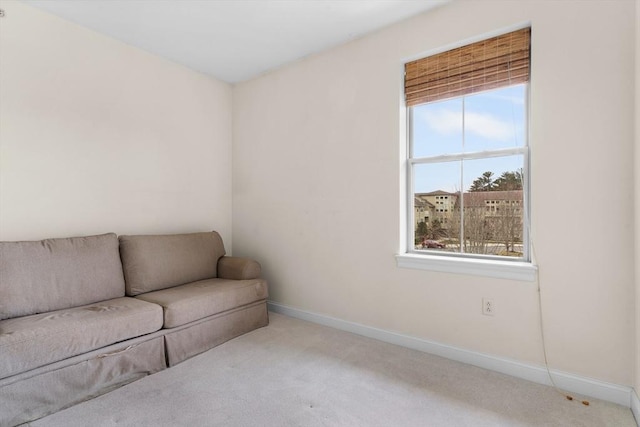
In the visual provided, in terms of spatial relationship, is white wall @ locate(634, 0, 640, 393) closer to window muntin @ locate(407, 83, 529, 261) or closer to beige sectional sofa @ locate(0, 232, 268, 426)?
window muntin @ locate(407, 83, 529, 261)

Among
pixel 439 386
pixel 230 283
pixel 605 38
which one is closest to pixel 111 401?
pixel 230 283

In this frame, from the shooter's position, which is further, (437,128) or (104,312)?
(437,128)

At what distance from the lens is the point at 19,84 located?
2.37m

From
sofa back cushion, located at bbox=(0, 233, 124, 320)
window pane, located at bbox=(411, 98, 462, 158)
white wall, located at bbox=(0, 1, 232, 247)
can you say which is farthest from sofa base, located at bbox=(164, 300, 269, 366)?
window pane, located at bbox=(411, 98, 462, 158)

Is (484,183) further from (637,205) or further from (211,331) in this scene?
(211,331)

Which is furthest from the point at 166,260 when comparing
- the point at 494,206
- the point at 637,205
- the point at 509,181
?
the point at 637,205

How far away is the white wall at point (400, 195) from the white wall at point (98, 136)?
54 centimetres

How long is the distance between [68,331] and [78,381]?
31 cm

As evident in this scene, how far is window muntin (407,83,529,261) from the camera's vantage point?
224 centimetres

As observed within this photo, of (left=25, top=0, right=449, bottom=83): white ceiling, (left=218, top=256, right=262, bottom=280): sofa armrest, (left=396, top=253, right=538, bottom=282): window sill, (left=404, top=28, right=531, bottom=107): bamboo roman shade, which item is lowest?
(left=218, top=256, right=262, bottom=280): sofa armrest

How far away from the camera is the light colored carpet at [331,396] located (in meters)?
1.69

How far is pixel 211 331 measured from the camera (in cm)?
258

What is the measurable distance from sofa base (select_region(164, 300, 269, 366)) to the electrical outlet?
190cm

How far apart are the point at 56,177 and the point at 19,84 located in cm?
71
